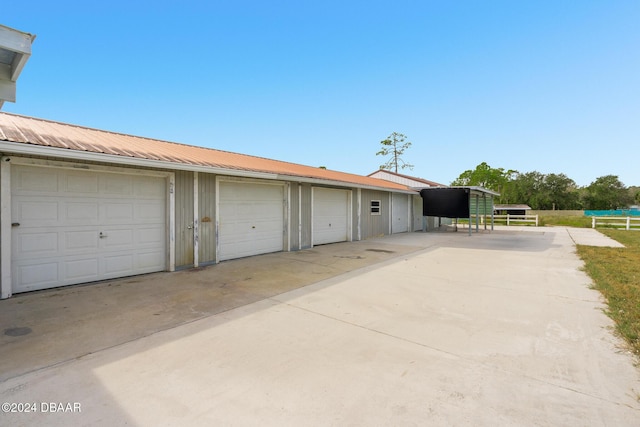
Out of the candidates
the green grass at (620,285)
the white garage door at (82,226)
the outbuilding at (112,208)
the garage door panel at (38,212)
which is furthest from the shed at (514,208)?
the garage door panel at (38,212)

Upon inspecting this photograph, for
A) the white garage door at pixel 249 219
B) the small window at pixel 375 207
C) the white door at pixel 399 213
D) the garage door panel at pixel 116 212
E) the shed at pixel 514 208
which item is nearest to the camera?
the garage door panel at pixel 116 212

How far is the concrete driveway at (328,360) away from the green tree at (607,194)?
67525 mm

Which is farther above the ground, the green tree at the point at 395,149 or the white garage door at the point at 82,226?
the green tree at the point at 395,149

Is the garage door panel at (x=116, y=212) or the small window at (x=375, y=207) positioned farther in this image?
the small window at (x=375, y=207)

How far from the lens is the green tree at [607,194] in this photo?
5212cm

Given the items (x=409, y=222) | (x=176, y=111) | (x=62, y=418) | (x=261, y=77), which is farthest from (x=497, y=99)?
(x=62, y=418)

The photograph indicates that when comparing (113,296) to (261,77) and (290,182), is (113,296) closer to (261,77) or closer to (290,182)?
(290,182)

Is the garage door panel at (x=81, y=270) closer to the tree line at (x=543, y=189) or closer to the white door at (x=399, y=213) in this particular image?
the white door at (x=399, y=213)

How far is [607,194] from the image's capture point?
2094 inches

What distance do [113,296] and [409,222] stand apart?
16.2 meters

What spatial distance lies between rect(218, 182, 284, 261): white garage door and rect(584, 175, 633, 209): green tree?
68.6m

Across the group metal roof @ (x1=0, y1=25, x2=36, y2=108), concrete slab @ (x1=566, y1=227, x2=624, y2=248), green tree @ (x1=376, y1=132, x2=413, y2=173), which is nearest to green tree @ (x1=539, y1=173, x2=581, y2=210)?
green tree @ (x1=376, y1=132, x2=413, y2=173)

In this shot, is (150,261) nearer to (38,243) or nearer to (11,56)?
(38,243)

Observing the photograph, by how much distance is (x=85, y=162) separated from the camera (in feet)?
17.1
